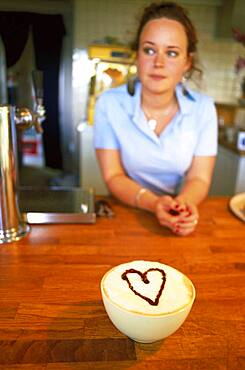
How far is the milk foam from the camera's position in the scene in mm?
486

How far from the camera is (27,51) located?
1.36m

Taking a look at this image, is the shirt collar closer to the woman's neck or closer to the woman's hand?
the woman's neck

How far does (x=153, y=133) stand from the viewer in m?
1.29

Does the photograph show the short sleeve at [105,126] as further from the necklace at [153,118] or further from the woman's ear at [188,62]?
the woman's ear at [188,62]

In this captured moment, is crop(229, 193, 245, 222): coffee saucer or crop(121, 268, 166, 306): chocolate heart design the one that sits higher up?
crop(121, 268, 166, 306): chocolate heart design

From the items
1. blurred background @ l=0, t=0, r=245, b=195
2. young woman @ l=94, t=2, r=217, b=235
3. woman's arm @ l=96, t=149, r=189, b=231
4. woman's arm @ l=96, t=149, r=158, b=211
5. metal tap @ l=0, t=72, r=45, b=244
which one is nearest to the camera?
metal tap @ l=0, t=72, r=45, b=244

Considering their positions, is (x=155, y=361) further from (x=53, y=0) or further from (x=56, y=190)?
(x=53, y=0)

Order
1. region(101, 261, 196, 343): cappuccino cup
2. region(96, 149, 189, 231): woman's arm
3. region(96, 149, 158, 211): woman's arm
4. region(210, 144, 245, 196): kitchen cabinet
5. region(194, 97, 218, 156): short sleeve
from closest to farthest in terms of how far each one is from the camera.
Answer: region(101, 261, 196, 343): cappuccino cup < region(96, 149, 189, 231): woman's arm < region(96, 149, 158, 211): woman's arm < region(194, 97, 218, 156): short sleeve < region(210, 144, 245, 196): kitchen cabinet

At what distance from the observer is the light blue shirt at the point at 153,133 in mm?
1287

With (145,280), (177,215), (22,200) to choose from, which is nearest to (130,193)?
(177,215)

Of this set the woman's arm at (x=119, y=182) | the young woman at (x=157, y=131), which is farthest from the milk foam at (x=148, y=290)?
the young woman at (x=157, y=131)

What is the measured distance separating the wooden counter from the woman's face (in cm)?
49

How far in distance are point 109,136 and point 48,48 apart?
281 centimetres

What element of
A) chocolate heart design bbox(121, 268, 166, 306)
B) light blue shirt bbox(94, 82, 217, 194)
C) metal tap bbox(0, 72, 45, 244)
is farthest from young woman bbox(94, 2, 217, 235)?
chocolate heart design bbox(121, 268, 166, 306)
